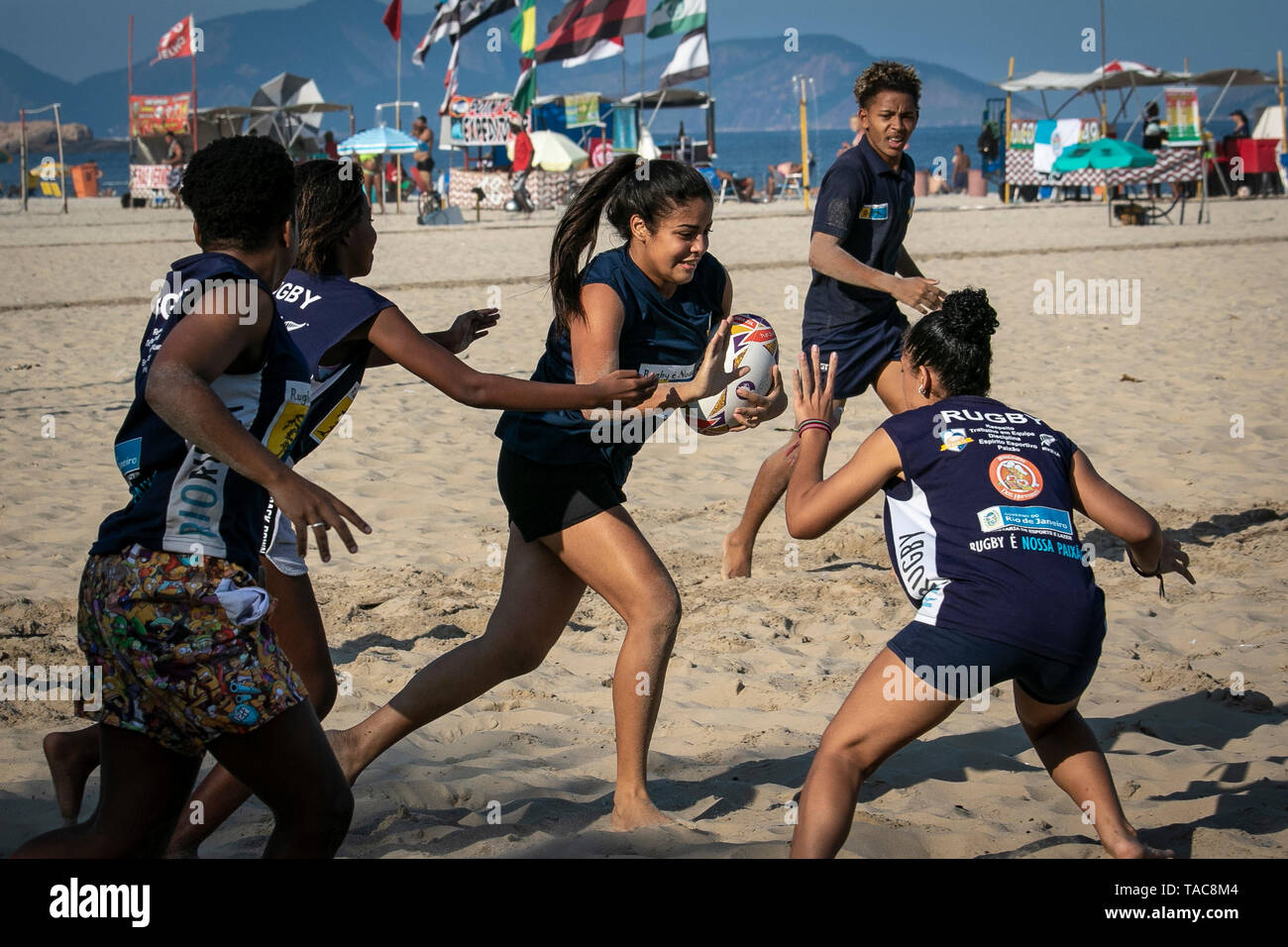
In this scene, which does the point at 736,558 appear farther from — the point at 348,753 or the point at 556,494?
the point at 348,753

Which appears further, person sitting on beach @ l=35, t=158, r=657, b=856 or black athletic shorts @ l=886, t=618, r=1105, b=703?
person sitting on beach @ l=35, t=158, r=657, b=856

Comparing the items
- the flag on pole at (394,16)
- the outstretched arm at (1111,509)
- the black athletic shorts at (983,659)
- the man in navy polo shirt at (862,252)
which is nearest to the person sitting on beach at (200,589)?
the black athletic shorts at (983,659)

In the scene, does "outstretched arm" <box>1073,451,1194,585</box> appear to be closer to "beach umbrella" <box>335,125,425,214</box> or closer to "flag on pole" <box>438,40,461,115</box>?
"beach umbrella" <box>335,125,425,214</box>

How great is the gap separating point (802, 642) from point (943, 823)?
1482mm

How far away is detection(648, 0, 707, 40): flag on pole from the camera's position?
29391mm

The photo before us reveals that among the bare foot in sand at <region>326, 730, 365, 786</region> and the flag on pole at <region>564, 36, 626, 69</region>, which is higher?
the flag on pole at <region>564, 36, 626, 69</region>

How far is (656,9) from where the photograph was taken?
1167 inches

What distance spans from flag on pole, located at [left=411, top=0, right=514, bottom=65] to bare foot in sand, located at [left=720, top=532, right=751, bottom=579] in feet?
94.3

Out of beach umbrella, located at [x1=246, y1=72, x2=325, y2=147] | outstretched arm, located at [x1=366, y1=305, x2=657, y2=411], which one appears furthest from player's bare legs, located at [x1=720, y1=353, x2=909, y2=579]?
beach umbrella, located at [x1=246, y1=72, x2=325, y2=147]

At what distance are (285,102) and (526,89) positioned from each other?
9.32 m

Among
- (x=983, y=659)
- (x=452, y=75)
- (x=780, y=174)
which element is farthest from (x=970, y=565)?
(x=780, y=174)

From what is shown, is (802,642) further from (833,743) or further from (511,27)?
(511,27)

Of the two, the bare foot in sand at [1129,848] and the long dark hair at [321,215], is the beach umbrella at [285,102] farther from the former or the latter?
the bare foot in sand at [1129,848]

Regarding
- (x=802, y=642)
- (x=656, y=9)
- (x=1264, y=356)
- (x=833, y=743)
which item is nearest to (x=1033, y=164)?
(x=656, y=9)
